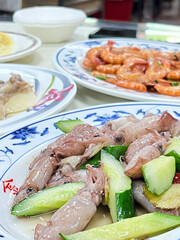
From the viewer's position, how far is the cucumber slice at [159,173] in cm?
98

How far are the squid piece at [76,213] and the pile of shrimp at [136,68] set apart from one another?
0.98 metres

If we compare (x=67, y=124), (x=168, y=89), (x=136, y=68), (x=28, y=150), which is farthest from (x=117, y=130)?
(x=136, y=68)

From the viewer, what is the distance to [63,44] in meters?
2.97

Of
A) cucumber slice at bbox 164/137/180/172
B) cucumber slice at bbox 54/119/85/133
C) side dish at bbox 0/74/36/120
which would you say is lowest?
side dish at bbox 0/74/36/120

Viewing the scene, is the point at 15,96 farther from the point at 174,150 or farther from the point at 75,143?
the point at 174,150

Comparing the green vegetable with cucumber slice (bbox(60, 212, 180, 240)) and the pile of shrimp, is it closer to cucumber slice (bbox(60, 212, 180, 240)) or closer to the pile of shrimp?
cucumber slice (bbox(60, 212, 180, 240))

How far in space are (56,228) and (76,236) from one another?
0.07 metres

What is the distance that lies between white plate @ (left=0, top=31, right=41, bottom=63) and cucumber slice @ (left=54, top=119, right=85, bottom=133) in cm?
106

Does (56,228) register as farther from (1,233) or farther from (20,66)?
(20,66)

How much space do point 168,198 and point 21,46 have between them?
6.46 ft

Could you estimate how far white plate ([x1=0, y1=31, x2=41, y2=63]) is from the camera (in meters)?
2.32

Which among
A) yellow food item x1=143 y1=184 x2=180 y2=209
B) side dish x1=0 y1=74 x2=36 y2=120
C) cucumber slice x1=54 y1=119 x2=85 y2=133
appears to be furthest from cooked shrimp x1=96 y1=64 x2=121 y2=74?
yellow food item x1=143 y1=184 x2=180 y2=209

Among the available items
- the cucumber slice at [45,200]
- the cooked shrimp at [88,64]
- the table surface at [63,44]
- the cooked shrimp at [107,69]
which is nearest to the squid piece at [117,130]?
the cucumber slice at [45,200]

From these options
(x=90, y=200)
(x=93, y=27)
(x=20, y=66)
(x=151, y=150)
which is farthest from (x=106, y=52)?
(x=90, y=200)
